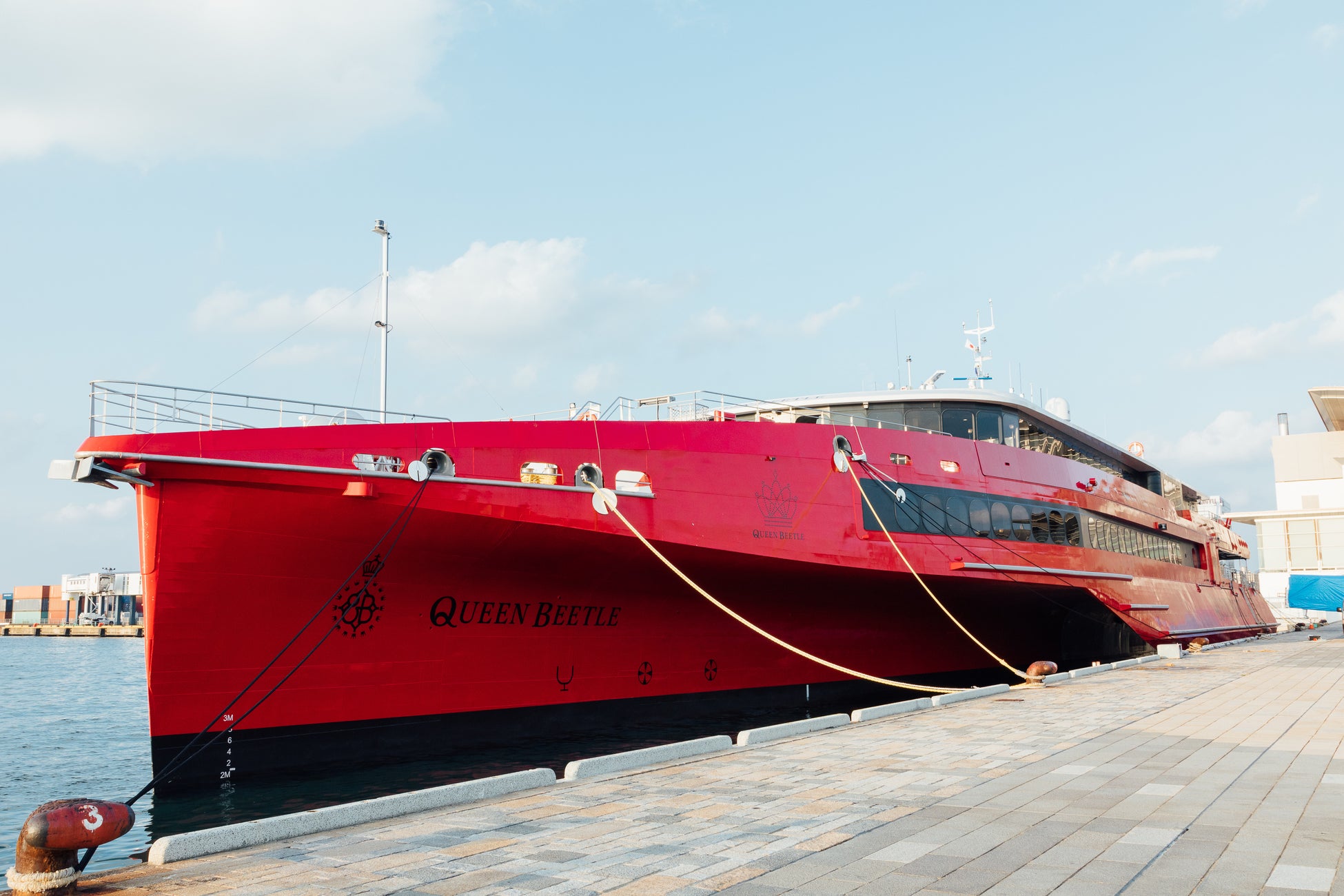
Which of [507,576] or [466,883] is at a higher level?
[507,576]

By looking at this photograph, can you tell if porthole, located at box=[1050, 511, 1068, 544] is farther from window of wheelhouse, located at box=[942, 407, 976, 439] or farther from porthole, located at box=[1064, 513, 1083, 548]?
window of wheelhouse, located at box=[942, 407, 976, 439]

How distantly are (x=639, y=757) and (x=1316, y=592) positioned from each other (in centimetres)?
5472

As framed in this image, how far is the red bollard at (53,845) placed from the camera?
14.1 ft

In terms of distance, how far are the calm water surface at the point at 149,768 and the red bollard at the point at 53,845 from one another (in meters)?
2.95

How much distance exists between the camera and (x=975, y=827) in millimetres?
5453

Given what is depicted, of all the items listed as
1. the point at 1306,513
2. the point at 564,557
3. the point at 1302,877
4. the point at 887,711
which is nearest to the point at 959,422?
the point at 887,711

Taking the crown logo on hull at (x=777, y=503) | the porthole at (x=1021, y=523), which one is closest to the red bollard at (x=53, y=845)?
the crown logo on hull at (x=777, y=503)

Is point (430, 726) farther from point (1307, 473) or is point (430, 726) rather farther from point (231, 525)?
point (1307, 473)

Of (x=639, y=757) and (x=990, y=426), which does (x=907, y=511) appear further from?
(x=639, y=757)

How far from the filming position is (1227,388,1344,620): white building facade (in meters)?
51.5

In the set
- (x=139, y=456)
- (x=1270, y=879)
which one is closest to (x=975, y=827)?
(x=1270, y=879)

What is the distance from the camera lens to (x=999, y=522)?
16.4 m

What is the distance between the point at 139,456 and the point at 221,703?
267 cm

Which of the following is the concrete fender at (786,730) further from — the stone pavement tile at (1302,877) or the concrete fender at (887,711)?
the stone pavement tile at (1302,877)
